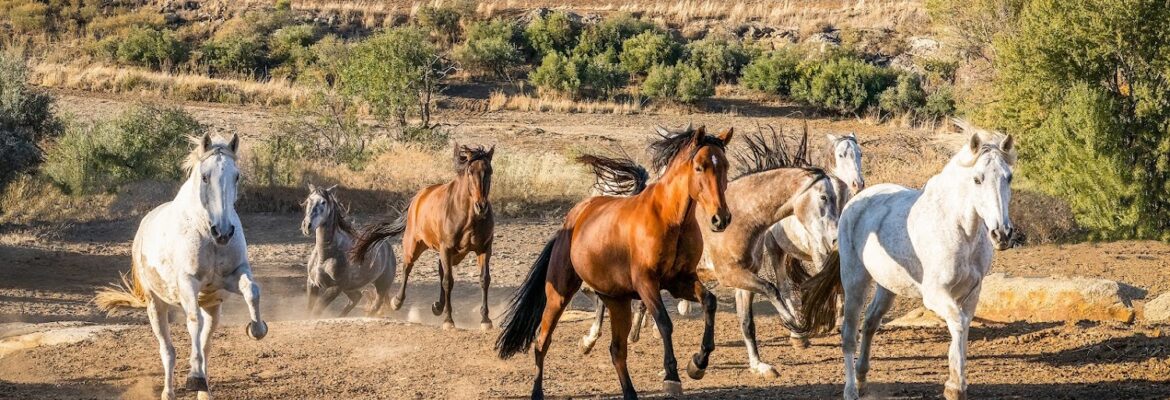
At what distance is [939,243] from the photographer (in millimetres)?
7770

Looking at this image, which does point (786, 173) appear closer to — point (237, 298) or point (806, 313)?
point (806, 313)

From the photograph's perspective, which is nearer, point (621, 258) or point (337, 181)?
point (621, 258)

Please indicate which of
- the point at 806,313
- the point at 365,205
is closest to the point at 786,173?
the point at 806,313

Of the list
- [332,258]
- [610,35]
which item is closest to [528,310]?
[332,258]

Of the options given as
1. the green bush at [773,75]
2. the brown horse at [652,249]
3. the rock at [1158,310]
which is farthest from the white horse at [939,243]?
the green bush at [773,75]

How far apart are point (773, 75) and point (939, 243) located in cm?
3202

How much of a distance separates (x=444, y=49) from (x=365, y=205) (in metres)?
25.4

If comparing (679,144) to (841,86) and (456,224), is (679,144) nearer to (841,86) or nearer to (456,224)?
(456,224)

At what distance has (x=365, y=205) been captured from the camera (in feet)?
72.0

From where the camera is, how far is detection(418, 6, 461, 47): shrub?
161ft

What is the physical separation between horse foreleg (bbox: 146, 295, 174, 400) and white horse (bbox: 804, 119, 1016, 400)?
14.9ft

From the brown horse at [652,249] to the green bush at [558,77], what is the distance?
30.7 m

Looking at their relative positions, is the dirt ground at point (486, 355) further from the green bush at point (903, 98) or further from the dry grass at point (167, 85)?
the dry grass at point (167, 85)

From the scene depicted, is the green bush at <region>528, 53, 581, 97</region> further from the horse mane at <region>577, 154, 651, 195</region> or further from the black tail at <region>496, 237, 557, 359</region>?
the black tail at <region>496, 237, 557, 359</region>
